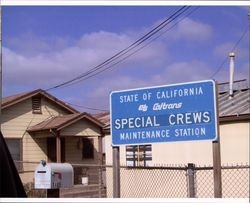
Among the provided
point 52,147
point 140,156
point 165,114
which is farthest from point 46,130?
point 165,114

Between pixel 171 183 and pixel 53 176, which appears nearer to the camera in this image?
pixel 53 176

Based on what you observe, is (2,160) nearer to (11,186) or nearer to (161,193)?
(11,186)

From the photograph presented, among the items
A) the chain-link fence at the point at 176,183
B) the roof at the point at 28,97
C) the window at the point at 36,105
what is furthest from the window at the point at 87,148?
the chain-link fence at the point at 176,183

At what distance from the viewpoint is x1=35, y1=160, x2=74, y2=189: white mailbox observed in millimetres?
6199

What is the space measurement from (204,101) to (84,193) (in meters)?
10.1

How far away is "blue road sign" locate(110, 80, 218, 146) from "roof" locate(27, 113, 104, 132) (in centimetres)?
1272

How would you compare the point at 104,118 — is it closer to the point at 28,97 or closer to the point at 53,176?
the point at 28,97

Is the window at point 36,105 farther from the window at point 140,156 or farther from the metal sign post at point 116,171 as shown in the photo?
the metal sign post at point 116,171

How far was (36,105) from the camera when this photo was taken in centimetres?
2023

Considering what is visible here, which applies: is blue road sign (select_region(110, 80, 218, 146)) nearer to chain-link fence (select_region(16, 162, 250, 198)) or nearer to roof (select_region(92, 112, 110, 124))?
chain-link fence (select_region(16, 162, 250, 198))

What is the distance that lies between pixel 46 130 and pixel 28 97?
1.51 m

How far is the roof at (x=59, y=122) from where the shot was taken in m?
19.0

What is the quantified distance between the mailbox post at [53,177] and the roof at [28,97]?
470 inches

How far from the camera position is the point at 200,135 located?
570 cm
